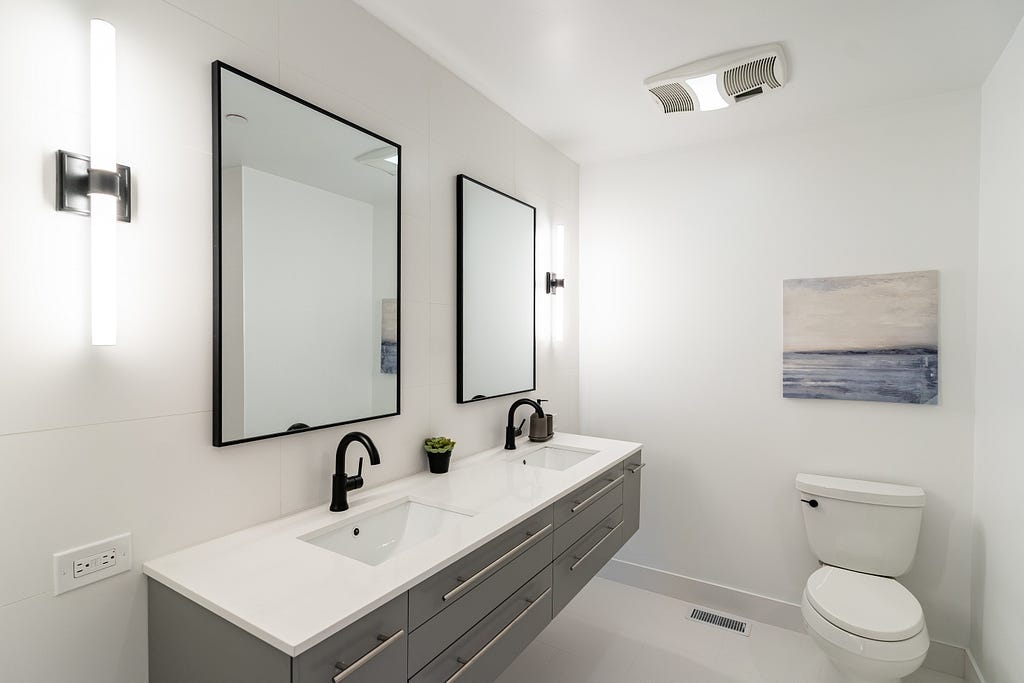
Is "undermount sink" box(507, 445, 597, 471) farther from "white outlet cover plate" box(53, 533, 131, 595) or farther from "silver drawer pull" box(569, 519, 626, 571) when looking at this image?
"white outlet cover plate" box(53, 533, 131, 595)

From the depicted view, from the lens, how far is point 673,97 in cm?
234

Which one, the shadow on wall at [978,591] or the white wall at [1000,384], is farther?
the shadow on wall at [978,591]

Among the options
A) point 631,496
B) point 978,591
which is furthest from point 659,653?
point 978,591

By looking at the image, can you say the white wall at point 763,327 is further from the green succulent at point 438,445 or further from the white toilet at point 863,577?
the green succulent at point 438,445

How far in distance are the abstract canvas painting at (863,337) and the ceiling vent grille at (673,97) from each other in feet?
3.46

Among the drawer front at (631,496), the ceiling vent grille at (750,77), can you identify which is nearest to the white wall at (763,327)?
the drawer front at (631,496)

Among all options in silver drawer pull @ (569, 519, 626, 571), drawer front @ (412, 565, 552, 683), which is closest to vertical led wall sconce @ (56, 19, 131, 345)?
drawer front @ (412, 565, 552, 683)

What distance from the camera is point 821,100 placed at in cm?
239

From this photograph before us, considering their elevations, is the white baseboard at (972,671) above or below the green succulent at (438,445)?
below

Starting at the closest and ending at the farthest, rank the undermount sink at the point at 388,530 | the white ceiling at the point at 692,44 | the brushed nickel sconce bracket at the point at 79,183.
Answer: the brushed nickel sconce bracket at the point at 79,183
the undermount sink at the point at 388,530
the white ceiling at the point at 692,44

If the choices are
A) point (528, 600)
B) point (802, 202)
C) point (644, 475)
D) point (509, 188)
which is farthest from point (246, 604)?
point (802, 202)

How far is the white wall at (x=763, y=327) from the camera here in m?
2.30

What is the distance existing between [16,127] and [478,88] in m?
1.72

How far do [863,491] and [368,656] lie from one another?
2.28m
